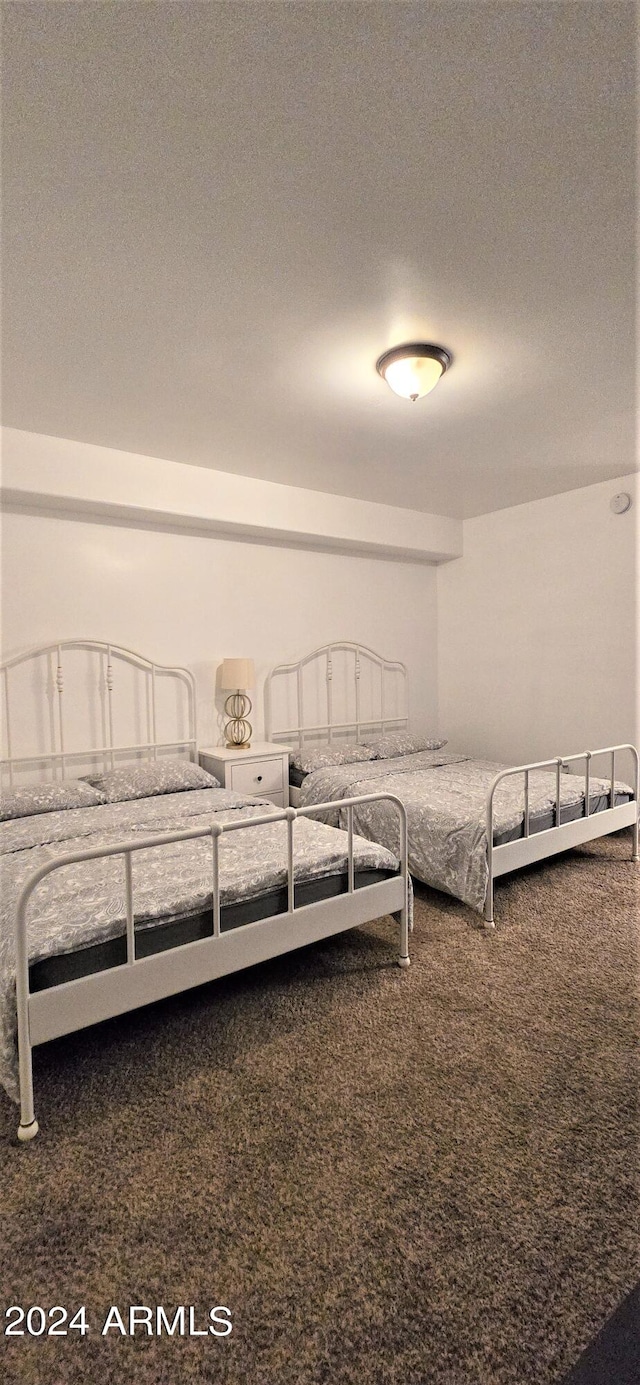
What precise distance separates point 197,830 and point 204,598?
250 cm

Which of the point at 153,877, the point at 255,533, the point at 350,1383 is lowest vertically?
the point at 350,1383

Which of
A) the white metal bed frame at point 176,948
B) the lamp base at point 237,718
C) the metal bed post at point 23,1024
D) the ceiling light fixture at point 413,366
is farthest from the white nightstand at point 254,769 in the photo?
the ceiling light fixture at point 413,366

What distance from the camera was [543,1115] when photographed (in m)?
1.63

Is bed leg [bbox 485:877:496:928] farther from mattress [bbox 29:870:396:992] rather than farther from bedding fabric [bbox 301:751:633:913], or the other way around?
mattress [bbox 29:870:396:992]

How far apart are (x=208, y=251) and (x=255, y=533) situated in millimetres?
2400

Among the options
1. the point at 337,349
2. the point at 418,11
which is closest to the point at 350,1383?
the point at 418,11

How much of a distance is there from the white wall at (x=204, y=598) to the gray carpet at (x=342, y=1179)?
2234mm

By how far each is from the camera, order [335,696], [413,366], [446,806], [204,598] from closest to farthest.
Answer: [413,366], [446,806], [204,598], [335,696]

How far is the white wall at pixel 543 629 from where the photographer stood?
4082mm

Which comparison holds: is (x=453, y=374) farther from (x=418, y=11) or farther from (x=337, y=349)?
(x=418, y=11)

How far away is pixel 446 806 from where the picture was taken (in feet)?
10.2

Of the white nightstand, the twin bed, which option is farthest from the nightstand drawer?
the twin bed

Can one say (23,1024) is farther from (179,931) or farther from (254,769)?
(254,769)

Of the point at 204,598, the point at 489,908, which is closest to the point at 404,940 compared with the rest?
the point at 489,908
